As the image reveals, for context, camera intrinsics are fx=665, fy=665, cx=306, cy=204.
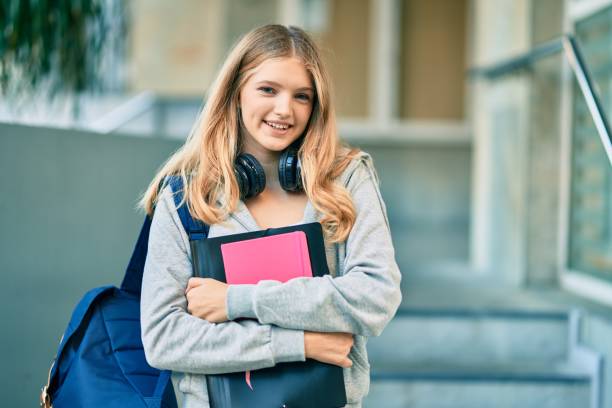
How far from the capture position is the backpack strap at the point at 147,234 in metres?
1.22

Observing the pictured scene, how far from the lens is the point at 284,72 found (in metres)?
1.24

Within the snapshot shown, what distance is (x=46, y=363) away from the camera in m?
1.92

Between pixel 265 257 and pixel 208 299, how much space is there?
12 centimetres

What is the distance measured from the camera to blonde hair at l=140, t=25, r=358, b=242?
1.23 metres

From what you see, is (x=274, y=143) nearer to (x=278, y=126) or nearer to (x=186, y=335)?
(x=278, y=126)

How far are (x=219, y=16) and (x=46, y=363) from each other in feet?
15.4

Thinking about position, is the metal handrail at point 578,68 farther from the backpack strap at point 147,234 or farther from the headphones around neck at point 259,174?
the backpack strap at point 147,234

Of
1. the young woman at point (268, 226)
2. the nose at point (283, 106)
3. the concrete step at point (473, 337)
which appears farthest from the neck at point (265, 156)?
the concrete step at point (473, 337)

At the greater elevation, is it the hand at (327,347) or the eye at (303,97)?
the eye at (303,97)

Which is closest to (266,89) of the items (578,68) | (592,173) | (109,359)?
(109,359)

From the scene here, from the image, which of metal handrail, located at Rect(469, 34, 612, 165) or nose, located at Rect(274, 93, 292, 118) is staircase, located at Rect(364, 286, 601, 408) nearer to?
metal handrail, located at Rect(469, 34, 612, 165)

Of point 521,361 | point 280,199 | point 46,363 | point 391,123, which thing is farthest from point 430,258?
point 280,199

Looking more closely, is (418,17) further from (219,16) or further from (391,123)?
(219,16)

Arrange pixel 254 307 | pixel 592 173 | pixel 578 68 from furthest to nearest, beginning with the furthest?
pixel 592 173 < pixel 578 68 < pixel 254 307
